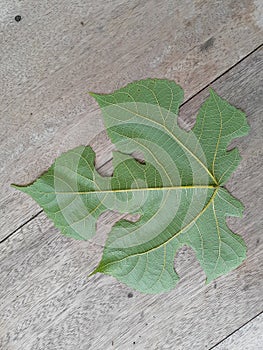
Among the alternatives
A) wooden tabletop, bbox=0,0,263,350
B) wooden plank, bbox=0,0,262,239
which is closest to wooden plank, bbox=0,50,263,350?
wooden tabletop, bbox=0,0,263,350

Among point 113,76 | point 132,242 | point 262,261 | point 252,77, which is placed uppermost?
point 113,76

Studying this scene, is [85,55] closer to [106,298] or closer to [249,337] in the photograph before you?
[106,298]

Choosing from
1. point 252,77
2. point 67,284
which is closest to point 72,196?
point 67,284

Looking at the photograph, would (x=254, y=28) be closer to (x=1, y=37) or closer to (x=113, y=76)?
(x=113, y=76)

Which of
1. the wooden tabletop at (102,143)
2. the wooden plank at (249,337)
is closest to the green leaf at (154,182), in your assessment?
the wooden tabletop at (102,143)

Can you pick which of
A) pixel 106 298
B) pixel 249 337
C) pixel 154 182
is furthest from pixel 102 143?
pixel 249 337

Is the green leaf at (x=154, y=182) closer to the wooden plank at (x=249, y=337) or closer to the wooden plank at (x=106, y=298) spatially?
the wooden plank at (x=106, y=298)

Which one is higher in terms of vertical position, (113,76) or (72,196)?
(113,76)
